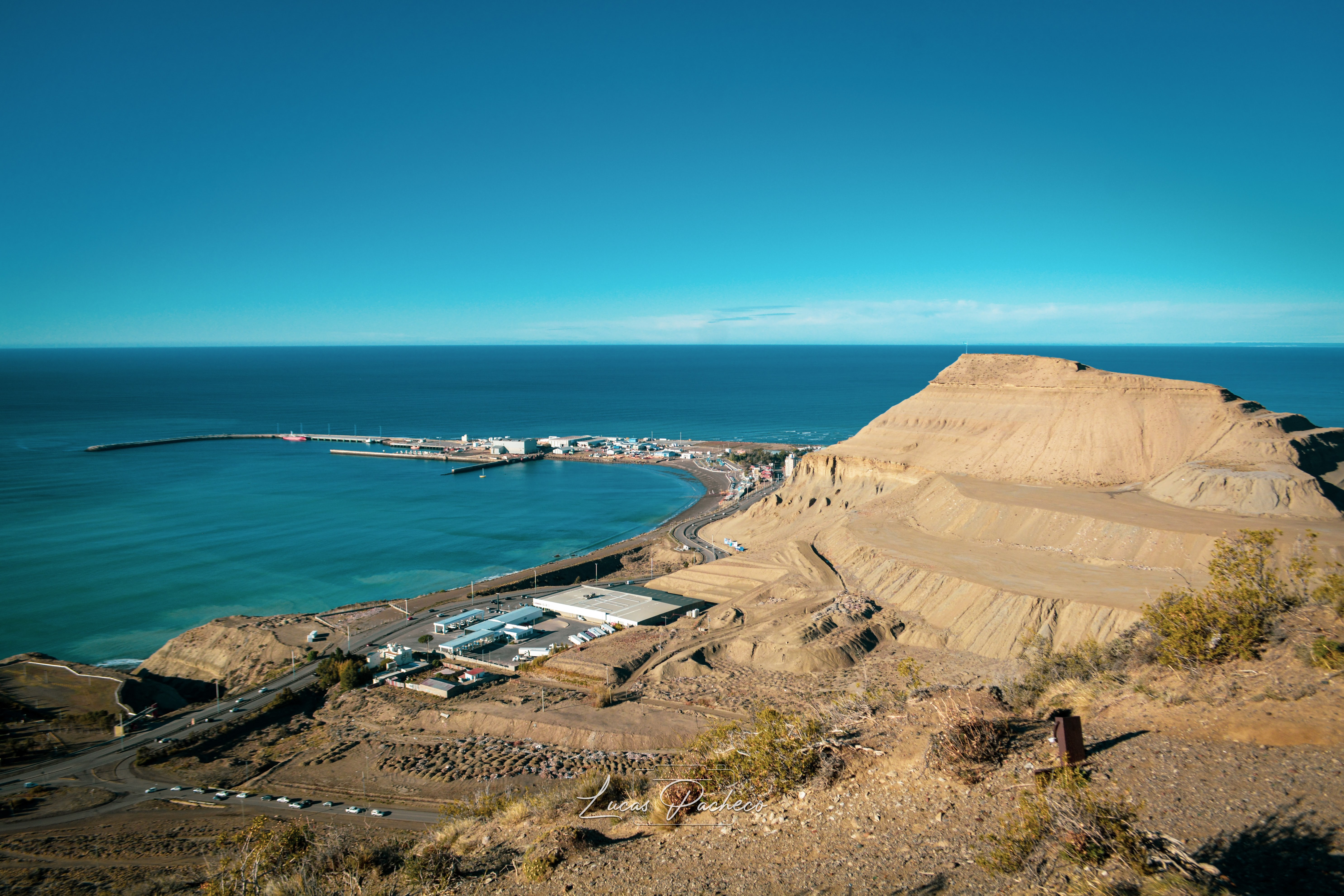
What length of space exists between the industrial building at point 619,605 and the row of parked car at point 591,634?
767mm

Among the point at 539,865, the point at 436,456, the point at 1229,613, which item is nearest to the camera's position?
the point at 539,865

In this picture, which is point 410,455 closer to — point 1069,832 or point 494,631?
point 494,631

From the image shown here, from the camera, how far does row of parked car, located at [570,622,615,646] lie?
1631 inches

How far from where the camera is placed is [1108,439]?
52781 mm

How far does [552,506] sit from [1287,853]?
78407 mm

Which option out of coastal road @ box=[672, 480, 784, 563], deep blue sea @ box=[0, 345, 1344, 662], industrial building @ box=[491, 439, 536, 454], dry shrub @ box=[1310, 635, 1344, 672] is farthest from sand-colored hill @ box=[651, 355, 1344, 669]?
industrial building @ box=[491, 439, 536, 454]

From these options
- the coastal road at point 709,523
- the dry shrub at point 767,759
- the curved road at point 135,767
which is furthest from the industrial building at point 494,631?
the dry shrub at point 767,759

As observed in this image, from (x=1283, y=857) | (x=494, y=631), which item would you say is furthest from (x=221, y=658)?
(x=1283, y=857)

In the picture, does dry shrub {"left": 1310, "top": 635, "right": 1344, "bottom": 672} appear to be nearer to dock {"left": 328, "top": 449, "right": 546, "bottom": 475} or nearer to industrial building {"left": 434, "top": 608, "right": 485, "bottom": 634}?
industrial building {"left": 434, "top": 608, "right": 485, "bottom": 634}

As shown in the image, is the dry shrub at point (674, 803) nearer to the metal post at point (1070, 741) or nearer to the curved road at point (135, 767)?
the metal post at point (1070, 741)

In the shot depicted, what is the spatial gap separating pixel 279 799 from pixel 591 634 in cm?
1920

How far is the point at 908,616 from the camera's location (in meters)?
38.3

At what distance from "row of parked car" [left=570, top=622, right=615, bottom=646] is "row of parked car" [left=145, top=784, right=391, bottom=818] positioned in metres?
16.6

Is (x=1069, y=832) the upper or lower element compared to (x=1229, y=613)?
lower
